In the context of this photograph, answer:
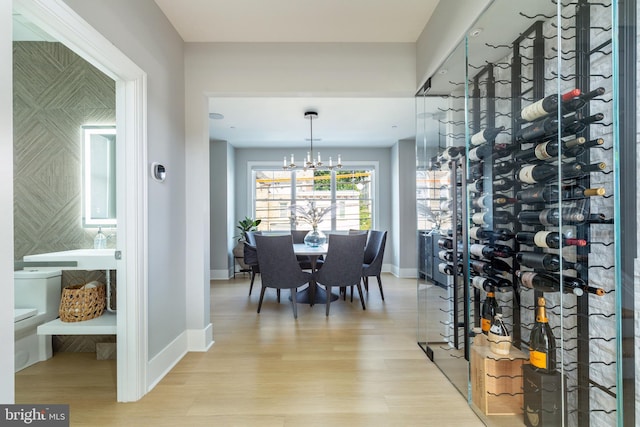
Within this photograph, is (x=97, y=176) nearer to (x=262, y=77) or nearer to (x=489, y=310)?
(x=262, y=77)

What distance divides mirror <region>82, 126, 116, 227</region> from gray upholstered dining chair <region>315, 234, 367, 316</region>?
83.8 inches

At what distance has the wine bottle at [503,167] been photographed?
1.69 metres

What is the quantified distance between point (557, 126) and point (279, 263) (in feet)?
9.35

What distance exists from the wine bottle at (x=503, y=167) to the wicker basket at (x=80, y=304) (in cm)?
276

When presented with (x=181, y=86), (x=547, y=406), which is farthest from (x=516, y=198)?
(x=181, y=86)

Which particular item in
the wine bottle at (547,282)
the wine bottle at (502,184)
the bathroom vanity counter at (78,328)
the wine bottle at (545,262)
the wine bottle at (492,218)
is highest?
the wine bottle at (502,184)

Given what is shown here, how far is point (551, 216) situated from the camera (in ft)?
4.53

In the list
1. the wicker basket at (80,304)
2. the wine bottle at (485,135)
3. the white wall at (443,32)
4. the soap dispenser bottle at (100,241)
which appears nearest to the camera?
the wine bottle at (485,135)

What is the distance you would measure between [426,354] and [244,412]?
1.50 metres

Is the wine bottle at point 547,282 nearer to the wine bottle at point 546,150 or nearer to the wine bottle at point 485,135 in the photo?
the wine bottle at point 546,150

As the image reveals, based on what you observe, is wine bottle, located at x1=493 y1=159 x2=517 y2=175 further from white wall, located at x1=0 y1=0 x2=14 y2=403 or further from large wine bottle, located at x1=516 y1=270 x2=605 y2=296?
white wall, located at x1=0 y1=0 x2=14 y2=403

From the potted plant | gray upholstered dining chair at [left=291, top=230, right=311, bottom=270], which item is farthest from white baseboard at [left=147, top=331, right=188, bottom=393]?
the potted plant

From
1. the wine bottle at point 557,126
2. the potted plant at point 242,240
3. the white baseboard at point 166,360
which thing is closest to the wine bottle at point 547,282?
the wine bottle at point 557,126

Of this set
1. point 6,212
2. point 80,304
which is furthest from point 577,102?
point 80,304
